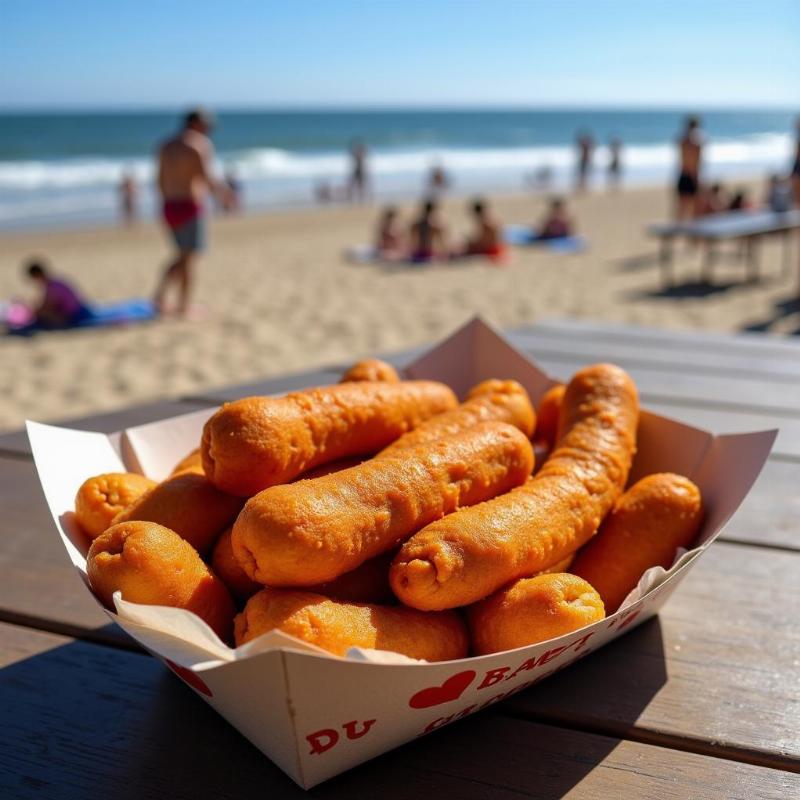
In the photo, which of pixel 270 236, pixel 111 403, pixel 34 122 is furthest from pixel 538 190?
pixel 34 122

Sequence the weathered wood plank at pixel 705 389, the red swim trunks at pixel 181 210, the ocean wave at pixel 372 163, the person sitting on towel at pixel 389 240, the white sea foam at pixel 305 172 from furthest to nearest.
Answer: the ocean wave at pixel 372 163
the white sea foam at pixel 305 172
the person sitting on towel at pixel 389 240
the red swim trunks at pixel 181 210
the weathered wood plank at pixel 705 389

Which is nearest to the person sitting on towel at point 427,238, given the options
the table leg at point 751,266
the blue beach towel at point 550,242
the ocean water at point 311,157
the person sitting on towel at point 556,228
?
the blue beach towel at point 550,242

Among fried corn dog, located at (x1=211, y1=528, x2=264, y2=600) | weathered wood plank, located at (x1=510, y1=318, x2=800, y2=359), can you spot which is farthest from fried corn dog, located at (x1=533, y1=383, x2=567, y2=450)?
weathered wood plank, located at (x1=510, y1=318, x2=800, y2=359)

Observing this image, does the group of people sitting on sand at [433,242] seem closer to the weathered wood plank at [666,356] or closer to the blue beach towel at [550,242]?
the blue beach towel at [550,242]

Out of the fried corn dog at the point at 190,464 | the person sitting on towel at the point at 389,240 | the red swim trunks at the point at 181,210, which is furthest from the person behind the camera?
the person sitting on towel at the point at 389,240

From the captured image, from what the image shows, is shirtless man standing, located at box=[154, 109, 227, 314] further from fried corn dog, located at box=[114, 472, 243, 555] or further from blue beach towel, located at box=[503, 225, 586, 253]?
fried corn dog, located at box=[114, 472, 243, 555]
